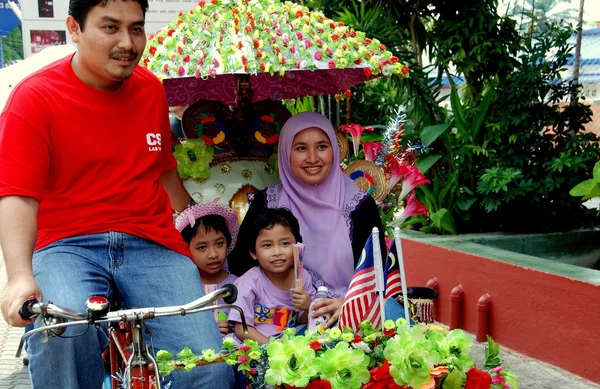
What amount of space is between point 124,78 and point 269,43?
3.64ft

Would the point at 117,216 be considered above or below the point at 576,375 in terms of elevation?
above

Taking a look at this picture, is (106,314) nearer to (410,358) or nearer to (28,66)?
(410,358)

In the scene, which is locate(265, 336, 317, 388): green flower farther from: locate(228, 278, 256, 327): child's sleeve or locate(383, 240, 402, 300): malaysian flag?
locate(228, 278, 256, 327): child's sleeve

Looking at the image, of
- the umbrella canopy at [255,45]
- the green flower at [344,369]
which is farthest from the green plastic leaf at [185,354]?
the umbrella canopy at [255,45]

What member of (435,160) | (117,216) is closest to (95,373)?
(117,216)

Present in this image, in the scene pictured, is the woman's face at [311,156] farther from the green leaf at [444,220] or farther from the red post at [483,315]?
the green leaf at [444,220]

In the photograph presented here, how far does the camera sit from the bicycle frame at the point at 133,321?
7.48 ft

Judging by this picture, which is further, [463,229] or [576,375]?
[463,229]

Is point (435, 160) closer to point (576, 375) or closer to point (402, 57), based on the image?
point (402, 57)

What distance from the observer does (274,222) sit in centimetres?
407

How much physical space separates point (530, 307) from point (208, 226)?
2.68 metres

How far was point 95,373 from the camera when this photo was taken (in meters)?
2.92

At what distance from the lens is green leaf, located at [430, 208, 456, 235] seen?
7.18m

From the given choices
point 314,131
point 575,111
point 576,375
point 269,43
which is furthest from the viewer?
point 575,111
